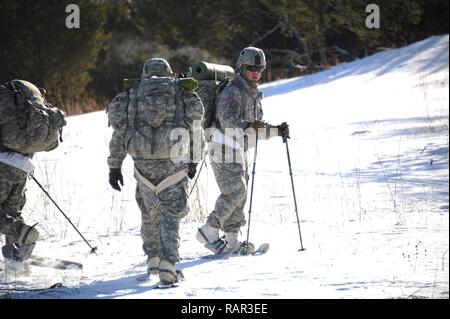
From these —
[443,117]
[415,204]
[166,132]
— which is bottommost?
[415,204]

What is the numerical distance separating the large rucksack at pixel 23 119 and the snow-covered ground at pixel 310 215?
1173mm

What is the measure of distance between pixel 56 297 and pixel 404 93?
13.5 m

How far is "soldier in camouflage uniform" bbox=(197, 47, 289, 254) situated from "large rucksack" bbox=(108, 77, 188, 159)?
98 centimetres

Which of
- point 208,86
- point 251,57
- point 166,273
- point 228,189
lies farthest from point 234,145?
point 166,273

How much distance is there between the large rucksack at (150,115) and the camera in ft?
20.1

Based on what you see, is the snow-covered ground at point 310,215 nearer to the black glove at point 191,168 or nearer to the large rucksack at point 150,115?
the black glove at point 191,168

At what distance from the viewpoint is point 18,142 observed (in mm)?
6656

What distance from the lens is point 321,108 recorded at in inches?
700

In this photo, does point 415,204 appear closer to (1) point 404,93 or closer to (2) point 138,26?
(1) point 404,93

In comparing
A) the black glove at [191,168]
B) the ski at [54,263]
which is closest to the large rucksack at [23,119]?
the ski at [54,263]

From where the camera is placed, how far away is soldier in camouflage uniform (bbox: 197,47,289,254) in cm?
712

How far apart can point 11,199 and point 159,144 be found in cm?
157

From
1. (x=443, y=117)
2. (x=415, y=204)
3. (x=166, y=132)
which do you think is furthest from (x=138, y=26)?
(x=166, y=132)

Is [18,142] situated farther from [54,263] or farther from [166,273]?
[166,273]
